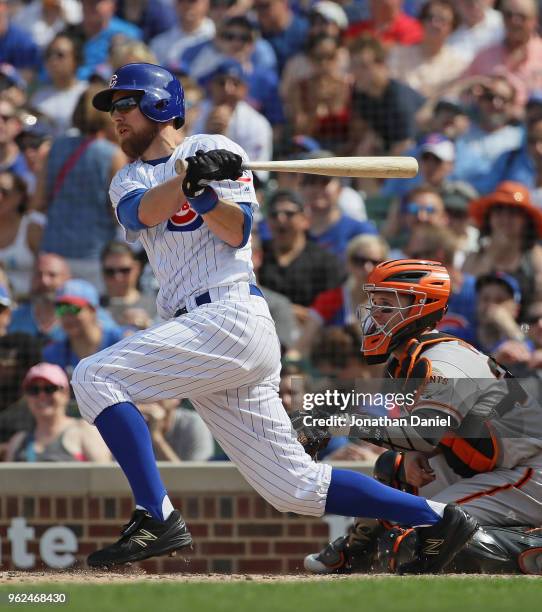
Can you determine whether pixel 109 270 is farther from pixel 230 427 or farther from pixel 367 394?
pixel 230 427

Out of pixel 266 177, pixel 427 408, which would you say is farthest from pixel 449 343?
pixel 266 177

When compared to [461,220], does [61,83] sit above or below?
above

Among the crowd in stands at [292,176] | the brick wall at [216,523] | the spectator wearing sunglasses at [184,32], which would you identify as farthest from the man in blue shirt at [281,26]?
the brick wall at [216,523]

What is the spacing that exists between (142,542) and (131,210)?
108cm

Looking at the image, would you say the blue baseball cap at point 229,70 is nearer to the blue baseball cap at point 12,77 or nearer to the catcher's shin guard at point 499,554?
the blue baseball cap at point 12,77

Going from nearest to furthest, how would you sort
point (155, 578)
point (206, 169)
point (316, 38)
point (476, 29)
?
1. point (206, 169)
2. point (155, 578)
3. point (476, 29)
4. point (316, 38)

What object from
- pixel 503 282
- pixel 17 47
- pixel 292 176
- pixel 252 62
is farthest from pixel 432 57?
pixel 17 47

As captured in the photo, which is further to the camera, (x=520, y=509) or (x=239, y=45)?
(x=239, y=45)

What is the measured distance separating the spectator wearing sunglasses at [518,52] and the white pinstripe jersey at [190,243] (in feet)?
15.5

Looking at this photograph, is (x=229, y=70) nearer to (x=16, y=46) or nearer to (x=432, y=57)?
(x=432, y=57)

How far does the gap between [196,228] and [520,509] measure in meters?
1.66

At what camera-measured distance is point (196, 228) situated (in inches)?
166

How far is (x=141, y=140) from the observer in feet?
14.4

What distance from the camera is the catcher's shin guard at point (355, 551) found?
16.5 ft
